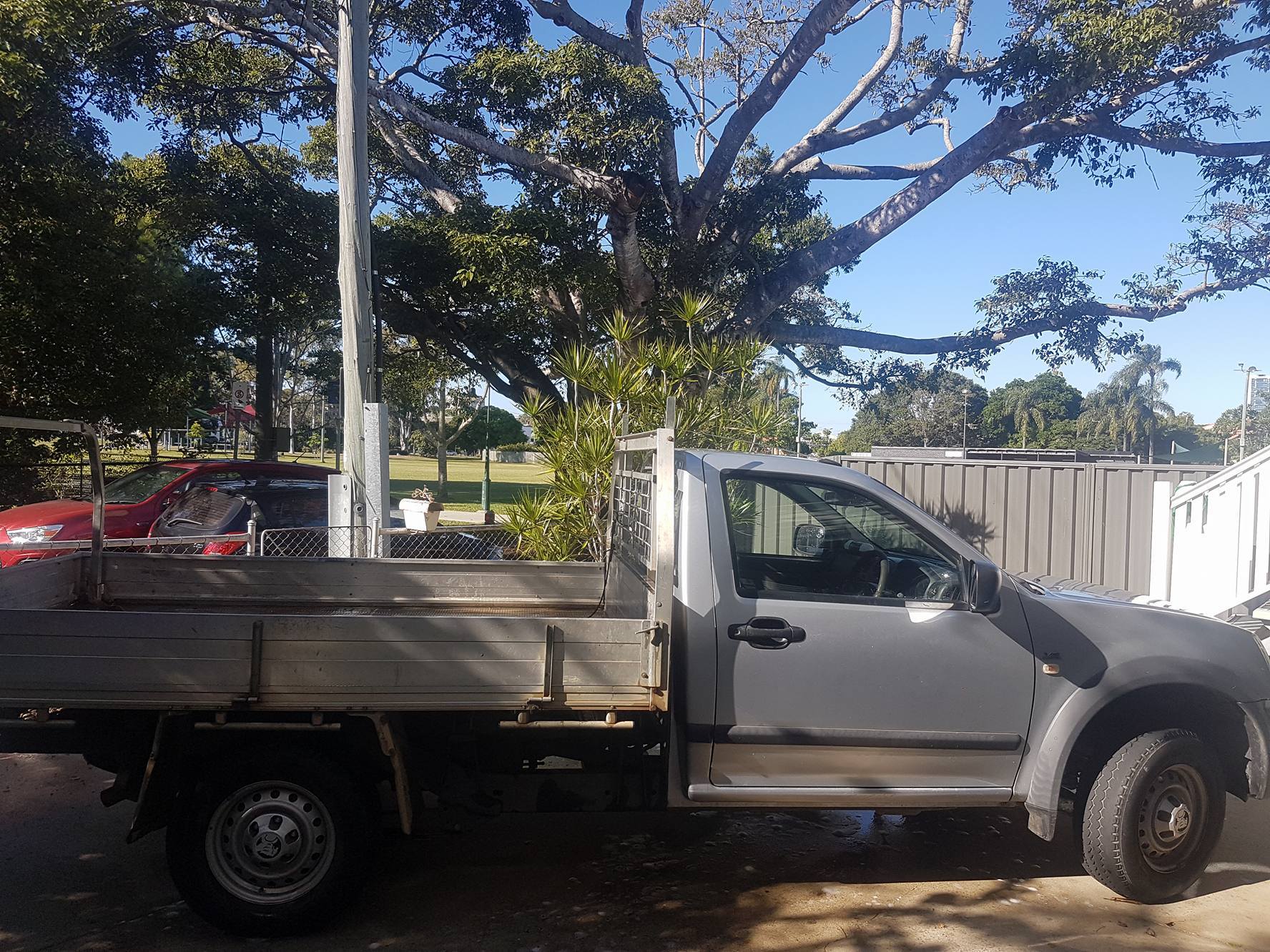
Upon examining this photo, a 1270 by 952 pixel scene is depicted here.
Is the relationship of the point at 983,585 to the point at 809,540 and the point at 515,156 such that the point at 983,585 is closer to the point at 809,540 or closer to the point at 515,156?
the point at 809,540

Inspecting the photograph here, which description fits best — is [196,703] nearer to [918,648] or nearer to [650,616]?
[650,616]

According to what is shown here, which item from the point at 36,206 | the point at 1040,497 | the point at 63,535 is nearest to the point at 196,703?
the point at 63,535

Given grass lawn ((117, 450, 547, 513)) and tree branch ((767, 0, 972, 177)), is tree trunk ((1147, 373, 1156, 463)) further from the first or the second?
tree branch ((767, 0, 972, 177))

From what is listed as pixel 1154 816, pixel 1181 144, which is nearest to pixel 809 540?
pixel 1154 816

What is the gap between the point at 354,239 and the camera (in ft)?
30.4

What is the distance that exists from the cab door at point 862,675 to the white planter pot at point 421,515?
5486 mm

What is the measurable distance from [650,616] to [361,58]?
24.9 ft

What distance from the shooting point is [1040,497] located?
1103cm

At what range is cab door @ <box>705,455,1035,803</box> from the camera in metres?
4.02

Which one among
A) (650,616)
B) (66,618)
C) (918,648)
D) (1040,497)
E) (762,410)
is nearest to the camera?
(66,618)

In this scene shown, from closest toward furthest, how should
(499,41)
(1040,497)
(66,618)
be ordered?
(66,618) → (1040,497) → (499,41)

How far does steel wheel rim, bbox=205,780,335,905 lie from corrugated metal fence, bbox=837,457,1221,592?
315 inches

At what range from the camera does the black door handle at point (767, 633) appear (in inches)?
157

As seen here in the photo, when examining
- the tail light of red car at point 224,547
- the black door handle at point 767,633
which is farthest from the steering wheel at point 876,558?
the tail light of red car at point 224,547
